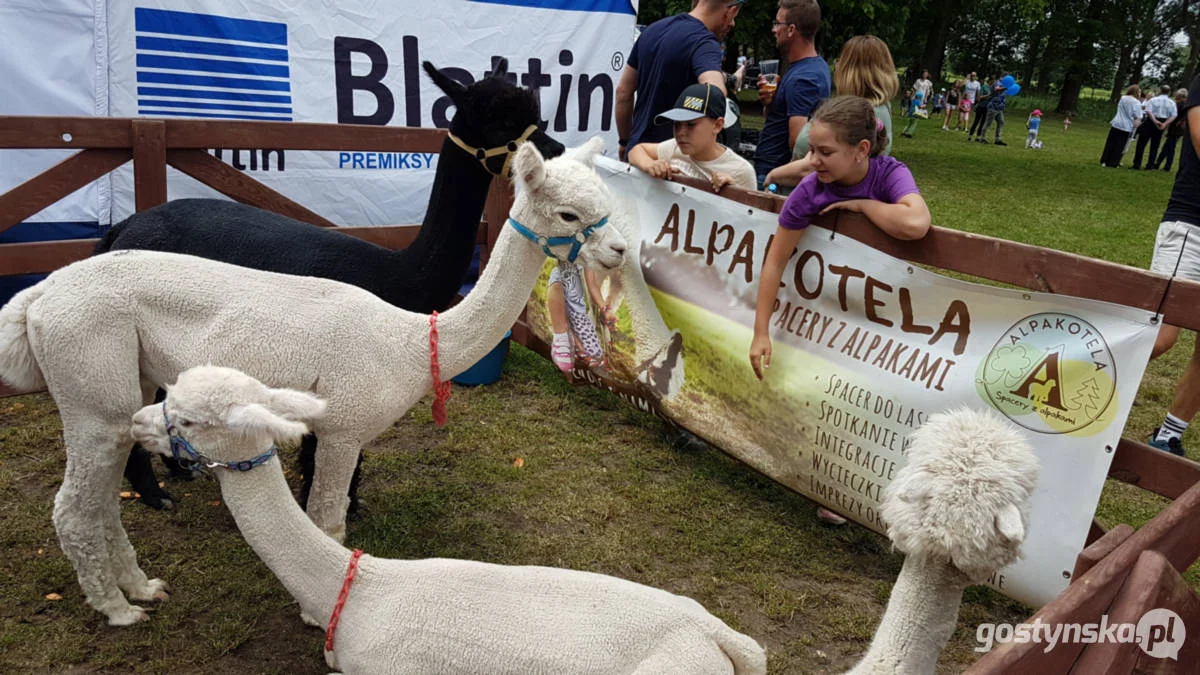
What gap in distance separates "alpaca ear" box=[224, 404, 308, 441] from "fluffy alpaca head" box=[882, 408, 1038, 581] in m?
1.42

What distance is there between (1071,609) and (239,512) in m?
1.96

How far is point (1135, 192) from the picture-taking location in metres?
16.7

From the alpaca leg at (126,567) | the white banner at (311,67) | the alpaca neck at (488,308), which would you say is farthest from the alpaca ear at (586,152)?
the white banner at (311,67)

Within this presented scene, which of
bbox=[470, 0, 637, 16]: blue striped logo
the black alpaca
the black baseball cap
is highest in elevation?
bbox=[470, 0, 637, 16]: blue striped logo

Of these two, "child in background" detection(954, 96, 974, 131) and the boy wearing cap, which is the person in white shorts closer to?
the boy wearing cap

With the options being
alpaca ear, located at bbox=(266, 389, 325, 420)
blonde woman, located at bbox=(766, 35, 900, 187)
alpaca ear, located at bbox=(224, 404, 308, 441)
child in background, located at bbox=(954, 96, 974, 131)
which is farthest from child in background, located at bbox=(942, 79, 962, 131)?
alpaca ear, located at bbox=(224, 404, 308, 441)

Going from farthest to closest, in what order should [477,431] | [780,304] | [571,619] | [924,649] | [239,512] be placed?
[477,431], [780,304], [239,512], [571,619], [924,649]

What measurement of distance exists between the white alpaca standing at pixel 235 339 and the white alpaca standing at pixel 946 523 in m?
1.49

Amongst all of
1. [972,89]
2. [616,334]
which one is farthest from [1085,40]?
[616,334]

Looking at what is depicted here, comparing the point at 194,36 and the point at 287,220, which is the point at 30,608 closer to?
the point at 287,220

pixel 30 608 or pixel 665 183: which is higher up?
pixel 665 183

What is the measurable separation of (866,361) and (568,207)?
5.14 ft

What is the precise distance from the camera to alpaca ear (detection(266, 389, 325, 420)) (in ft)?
7.01

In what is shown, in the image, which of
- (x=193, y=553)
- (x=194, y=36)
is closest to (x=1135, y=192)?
(x=194, y=36)
